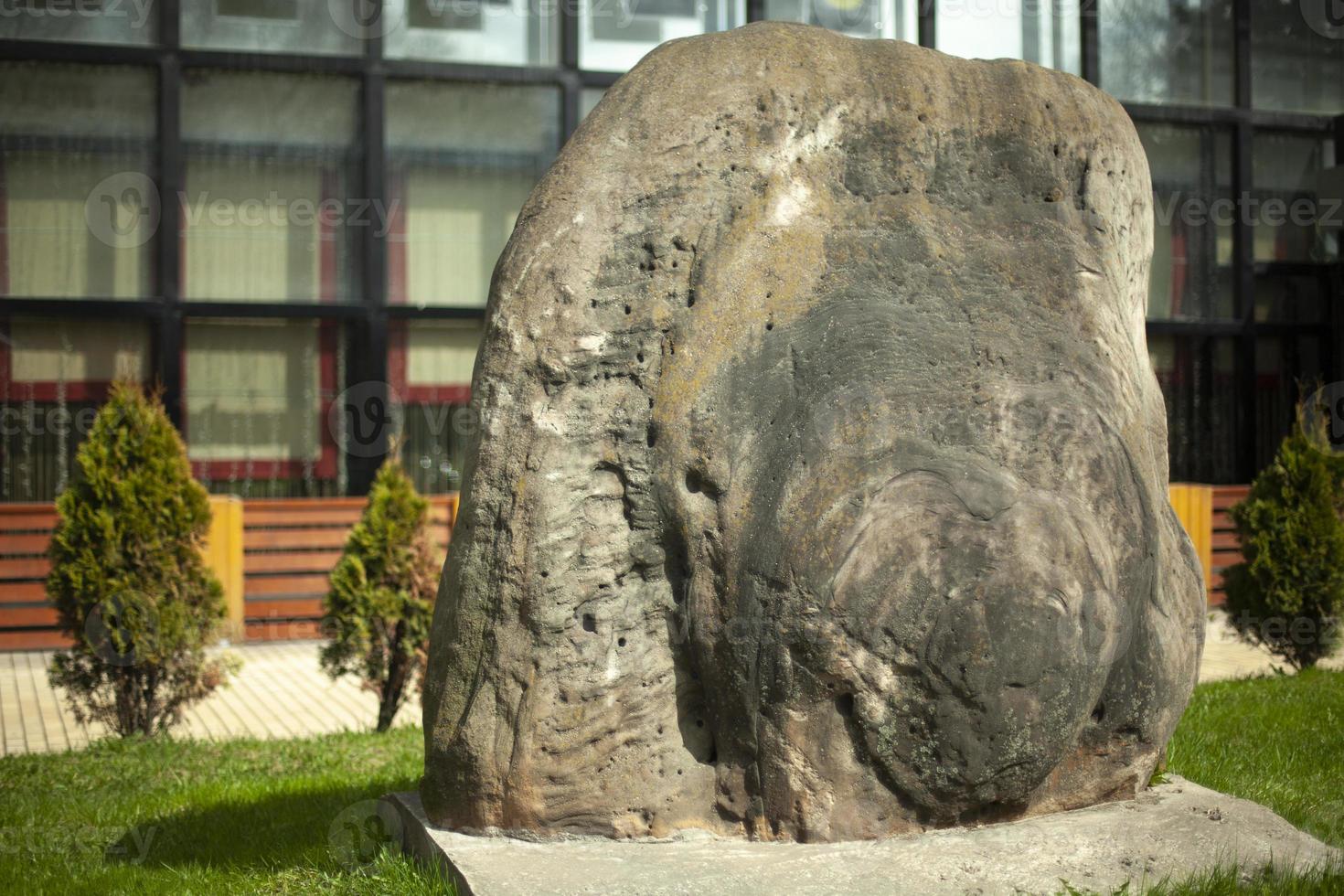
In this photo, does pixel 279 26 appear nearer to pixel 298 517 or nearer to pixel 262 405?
pixel 262 405

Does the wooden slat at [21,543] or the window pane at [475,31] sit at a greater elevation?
the window pane at [475,31]

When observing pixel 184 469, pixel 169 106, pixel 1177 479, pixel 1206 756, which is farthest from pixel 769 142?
pixel 1177 479

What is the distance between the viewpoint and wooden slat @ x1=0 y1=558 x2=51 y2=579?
12523 millimetres

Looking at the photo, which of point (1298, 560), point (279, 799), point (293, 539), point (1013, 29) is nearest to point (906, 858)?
point (279, 799)

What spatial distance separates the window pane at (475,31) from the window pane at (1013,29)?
4.16 metres

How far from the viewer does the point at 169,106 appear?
13625 mm

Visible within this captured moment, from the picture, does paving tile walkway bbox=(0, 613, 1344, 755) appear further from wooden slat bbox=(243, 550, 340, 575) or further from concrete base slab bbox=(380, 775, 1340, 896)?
concrete base slab bbox=(380, 775, 1340, 896)

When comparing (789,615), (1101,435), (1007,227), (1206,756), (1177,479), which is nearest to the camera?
(789,615)

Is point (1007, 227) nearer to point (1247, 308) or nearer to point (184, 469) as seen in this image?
point (184, 469)

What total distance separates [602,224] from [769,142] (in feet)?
2.12

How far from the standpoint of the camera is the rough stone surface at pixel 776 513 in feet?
14.3

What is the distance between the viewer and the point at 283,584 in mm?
13273

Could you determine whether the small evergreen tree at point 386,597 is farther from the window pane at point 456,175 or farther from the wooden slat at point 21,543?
the window pane at point 456,175

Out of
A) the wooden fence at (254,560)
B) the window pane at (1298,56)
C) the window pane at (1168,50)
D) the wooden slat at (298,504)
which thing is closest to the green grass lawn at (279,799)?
the wooden fence at (254,560)
